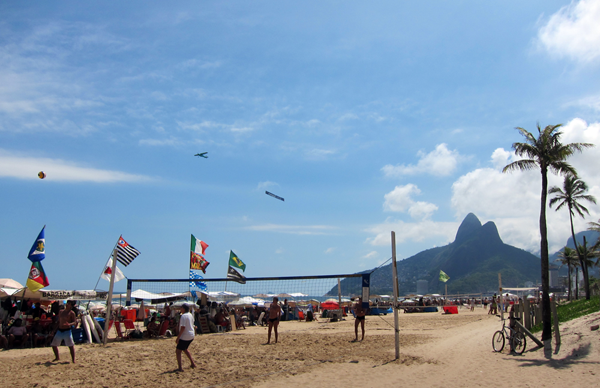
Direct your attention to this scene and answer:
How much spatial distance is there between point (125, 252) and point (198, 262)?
721 cm

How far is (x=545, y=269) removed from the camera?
1078cm

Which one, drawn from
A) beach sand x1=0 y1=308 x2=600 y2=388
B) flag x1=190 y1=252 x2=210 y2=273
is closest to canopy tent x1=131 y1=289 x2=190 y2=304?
flag x1=190 y1=252 x2=210 y2=273

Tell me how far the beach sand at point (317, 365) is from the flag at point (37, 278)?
198cm

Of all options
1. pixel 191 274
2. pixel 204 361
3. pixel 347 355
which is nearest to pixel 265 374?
pixel 204 361

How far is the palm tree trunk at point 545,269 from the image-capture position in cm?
1024

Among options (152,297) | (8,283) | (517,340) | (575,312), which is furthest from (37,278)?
(575,312)

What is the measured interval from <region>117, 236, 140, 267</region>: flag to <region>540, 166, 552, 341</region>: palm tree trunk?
12300mm

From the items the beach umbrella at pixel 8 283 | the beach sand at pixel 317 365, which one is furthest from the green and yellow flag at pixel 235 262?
the beach sand at pixel 317 365

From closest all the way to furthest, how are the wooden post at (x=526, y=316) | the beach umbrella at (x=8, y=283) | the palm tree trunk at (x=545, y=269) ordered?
the palm tree trunk at (x=545, y=269) < the wooden post at (x=526, y=316) < the beach umbrella at (x=8, y=283)

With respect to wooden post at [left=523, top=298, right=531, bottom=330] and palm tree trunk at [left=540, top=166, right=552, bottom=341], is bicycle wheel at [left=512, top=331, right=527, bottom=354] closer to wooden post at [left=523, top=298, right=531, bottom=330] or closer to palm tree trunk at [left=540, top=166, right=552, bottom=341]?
palm tree trunk at [left=540, top=166, right=552, bottom=341]

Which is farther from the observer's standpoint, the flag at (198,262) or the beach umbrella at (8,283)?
the flag at (198,262)

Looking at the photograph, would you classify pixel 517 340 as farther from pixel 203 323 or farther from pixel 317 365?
pixel 203 323

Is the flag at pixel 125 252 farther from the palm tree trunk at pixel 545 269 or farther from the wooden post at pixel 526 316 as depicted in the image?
the wooden post at pixel 526 316

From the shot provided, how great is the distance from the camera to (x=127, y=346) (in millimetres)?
11594
